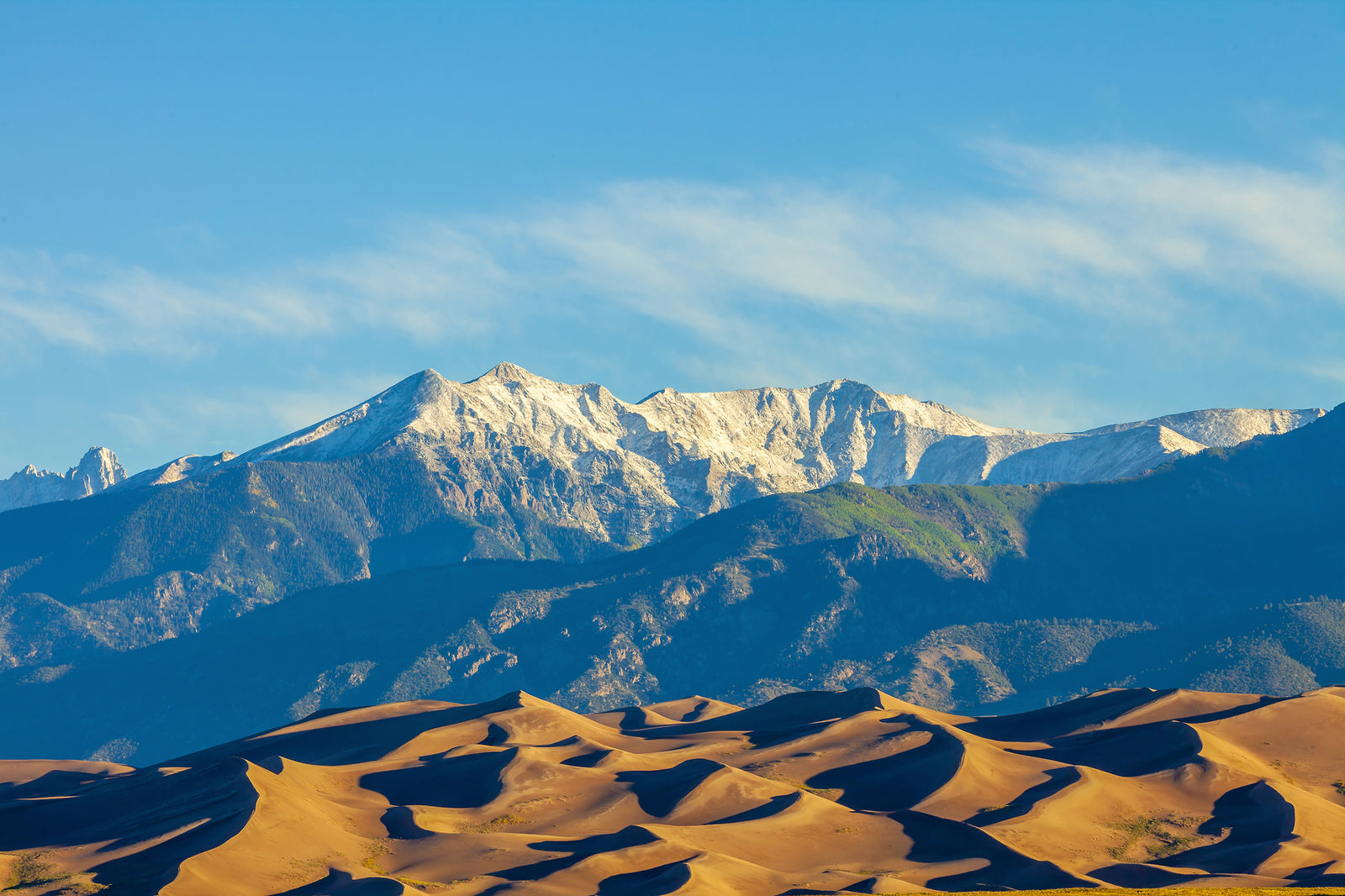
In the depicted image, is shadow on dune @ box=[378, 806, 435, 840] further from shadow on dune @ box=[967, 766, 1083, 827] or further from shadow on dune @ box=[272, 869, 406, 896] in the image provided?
shadow on dune @ box=[967, 766, 1083, 827]

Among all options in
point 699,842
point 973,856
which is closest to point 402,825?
point 699,842

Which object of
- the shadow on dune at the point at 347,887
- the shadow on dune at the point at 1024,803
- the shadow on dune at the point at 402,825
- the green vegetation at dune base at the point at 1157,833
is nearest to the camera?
the shadow on dune at the point at 347,887

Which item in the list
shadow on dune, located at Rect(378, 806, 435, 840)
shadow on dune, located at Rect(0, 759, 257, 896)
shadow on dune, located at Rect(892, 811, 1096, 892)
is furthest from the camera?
shadow on dune, located at Rect(378, 806, 435, 840)

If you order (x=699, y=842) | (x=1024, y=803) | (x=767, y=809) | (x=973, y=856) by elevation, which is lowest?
(x=973, y=856)

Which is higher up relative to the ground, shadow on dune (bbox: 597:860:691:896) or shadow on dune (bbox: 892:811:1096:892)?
shadow on dune (bbox: 597:860:691:896)

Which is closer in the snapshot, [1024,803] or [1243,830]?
[1243,830]

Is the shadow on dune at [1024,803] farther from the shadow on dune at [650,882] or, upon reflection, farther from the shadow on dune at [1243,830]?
the shadow on dune at [650,882]

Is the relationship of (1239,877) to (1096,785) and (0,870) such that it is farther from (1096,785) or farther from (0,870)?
(0,870)

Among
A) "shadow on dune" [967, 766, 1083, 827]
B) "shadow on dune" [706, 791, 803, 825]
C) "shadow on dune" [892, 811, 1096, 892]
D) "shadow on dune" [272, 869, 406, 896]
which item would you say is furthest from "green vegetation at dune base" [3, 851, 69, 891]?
"shadow on dune" [967, 766, 1083, 827]

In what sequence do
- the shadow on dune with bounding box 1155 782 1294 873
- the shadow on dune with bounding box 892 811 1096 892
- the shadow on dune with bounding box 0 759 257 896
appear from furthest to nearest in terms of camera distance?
the shadow on dune with bounding box 1155 782 1294 873 < the shadow on dune with bounding box 0 759 257 896 < the shadow on dune with bounding box 892 811 1096 892

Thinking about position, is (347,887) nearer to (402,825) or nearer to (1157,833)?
(402,825)

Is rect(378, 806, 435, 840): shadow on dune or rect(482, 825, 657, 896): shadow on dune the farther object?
rect(378, 806, 435, 840): shadow on dune

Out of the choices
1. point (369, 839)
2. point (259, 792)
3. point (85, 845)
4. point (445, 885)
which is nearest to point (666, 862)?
point (445, 885)

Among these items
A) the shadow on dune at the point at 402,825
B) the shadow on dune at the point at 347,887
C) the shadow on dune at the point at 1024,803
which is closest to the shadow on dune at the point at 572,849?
the shadow on dune at the point at 347,887
